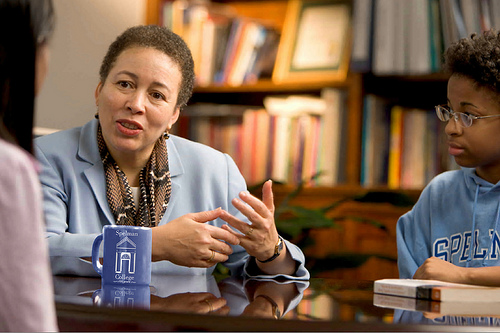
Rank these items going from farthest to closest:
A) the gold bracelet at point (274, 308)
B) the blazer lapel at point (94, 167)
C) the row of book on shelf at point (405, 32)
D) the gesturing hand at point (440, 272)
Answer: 1. the row of book on shelf at point (405, 32)
2. the blazer lapel at point (94, 167)
3. the gesturing hand at point (440, 272)
4. the gold bracelet at point (274, 308)

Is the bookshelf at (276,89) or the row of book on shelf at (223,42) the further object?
the row of book on shelf at (223,42)

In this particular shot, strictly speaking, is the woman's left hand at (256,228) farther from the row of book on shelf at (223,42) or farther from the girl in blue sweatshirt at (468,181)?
the row of book on shelf at (223,42)

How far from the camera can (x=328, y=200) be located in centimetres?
272

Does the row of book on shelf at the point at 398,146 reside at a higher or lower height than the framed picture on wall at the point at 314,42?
lower

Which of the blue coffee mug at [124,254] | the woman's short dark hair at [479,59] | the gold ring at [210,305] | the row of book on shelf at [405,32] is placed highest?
the row of book on shelf at [405,32]

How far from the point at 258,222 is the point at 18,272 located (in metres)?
0.94

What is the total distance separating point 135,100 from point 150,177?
0.21 meters

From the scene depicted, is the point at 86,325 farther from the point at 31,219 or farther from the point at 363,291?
the point at 363,291

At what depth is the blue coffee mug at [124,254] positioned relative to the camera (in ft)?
3.65

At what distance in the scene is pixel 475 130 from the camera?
157 centimetres

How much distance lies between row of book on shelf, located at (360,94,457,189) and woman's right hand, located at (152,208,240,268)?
1501 millimetres

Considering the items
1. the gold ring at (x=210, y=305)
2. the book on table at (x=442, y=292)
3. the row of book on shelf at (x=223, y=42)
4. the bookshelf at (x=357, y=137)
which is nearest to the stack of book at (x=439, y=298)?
the book on table at (x=442, y=292)

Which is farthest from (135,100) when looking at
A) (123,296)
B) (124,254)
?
(123,296)

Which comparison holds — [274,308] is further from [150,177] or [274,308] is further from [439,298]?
[150,177]
